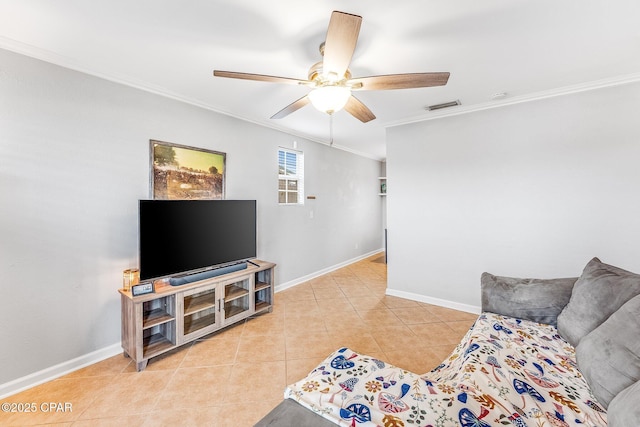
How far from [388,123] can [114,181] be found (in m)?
3.28

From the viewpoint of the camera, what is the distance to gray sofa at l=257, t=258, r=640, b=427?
960 millimetres

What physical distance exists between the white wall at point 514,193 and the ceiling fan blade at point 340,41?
225 cm

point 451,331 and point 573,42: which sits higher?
point 573,42

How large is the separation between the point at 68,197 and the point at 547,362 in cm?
349

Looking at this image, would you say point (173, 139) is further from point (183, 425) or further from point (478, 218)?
point (478, 218)

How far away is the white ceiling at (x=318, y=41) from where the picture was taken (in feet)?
5.07

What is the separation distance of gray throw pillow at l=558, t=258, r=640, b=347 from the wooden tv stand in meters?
2.65

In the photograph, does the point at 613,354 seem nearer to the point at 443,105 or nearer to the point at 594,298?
the point at 594,298

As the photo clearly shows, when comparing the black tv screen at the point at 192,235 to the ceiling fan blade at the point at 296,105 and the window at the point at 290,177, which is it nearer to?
the window at the point at 290,177

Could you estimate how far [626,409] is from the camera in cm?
87

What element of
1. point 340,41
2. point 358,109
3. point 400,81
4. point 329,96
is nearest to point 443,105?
point 358,109

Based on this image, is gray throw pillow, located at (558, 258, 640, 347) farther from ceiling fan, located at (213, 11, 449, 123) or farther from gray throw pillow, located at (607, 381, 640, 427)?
ceiling fan, located at (213, 11, 449, 123)

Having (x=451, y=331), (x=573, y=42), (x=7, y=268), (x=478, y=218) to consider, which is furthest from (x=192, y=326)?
(x=573, y=42)

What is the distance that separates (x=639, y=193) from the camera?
7.80ft
